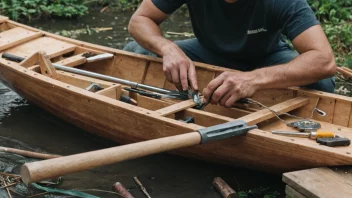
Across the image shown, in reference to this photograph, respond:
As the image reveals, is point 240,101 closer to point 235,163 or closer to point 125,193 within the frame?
point 235,163

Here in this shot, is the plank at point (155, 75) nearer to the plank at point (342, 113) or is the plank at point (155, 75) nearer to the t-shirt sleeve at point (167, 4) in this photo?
the t-shirt sleeve at point (167, 4)

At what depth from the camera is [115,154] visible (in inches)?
117

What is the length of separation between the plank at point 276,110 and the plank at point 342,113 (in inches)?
8.8

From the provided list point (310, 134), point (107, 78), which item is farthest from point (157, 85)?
point (310, 134)

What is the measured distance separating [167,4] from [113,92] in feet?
2.98

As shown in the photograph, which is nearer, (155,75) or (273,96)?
(273,96)

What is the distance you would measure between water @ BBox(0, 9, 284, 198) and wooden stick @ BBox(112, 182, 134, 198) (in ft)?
0.21

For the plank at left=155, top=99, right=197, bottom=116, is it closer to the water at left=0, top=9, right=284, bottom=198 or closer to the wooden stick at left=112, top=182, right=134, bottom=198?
the water at left=0, top=9, right=284, bottom=198

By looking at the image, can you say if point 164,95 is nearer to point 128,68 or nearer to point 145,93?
point 145,93

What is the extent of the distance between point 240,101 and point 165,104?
581 millimetres

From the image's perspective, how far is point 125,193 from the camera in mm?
3756

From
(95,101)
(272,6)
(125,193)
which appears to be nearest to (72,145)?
(95,101)

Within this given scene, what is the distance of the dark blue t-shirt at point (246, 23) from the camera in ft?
→ 13.5

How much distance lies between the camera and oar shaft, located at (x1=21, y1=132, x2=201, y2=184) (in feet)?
9.04
